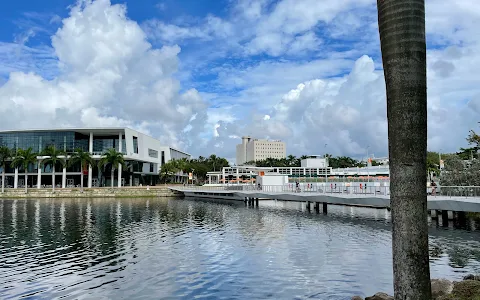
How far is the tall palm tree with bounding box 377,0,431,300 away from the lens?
20.0 ft

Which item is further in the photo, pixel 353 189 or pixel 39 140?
pixel 39 140

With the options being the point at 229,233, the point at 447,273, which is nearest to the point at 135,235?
the point at 229,233

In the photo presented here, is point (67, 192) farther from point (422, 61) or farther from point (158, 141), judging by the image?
point (422, 61)

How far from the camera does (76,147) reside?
10306 centimetres

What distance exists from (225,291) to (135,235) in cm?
1718

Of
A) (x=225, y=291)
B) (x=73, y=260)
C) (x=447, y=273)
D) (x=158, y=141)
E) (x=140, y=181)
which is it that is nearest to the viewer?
(x=225, y=291)

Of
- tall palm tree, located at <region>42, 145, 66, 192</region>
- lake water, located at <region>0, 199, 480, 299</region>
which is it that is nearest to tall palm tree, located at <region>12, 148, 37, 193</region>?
tall palm tree, located at <region>42, 145, 66, 192</region>

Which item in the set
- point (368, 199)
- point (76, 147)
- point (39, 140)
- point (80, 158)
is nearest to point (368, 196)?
point (368, 199)

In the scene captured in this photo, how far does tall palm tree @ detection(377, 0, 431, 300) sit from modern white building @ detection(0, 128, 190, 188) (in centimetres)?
9766

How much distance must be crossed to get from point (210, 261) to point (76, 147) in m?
93.3

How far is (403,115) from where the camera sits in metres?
6.16

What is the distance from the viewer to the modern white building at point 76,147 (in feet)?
335

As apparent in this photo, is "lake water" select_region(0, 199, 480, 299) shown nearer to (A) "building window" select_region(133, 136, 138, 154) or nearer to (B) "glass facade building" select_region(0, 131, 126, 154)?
(B) "glass facade building" select_region(0, 131, 126, 154)

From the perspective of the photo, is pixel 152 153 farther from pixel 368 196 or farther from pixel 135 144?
pixel 368 196
